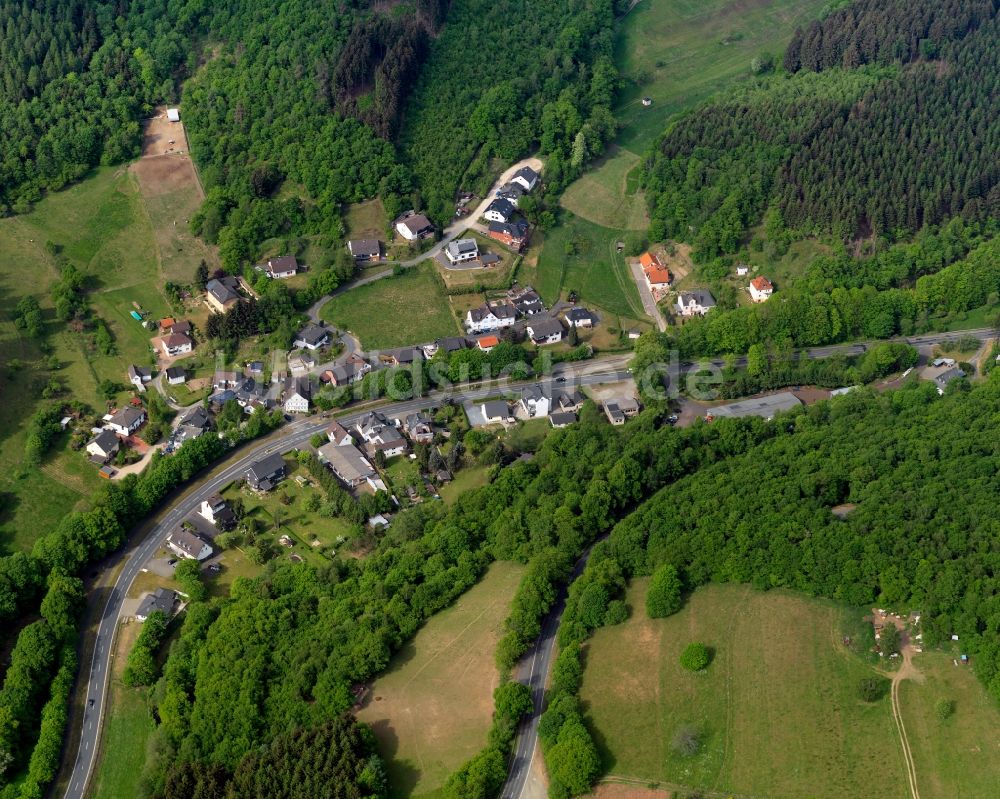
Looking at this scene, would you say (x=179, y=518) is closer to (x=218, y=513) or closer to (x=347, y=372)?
(x=218, y=513)

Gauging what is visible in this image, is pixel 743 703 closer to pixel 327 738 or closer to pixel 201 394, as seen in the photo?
pixel 327 738

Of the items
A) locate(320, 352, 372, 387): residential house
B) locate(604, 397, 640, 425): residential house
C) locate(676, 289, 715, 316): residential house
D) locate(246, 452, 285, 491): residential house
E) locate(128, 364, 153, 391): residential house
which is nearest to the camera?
locate(246, 452, 285, 491): residential house

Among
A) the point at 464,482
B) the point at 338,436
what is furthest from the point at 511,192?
the point at 464,482

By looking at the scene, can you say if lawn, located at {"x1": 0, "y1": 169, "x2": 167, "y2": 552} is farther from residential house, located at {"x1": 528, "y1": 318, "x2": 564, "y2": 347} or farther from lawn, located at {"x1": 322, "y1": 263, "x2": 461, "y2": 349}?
residential house, located at {"x1": 528, "y1": 318, "x2": 564, "y2": 347}

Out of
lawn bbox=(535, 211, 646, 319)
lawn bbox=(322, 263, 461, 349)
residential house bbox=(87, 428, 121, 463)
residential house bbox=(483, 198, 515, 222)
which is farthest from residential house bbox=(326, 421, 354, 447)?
residential house bbox=(483, 198, 515, 222)

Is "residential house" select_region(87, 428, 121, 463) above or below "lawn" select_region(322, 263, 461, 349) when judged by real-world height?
above

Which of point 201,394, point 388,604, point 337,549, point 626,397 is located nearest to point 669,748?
point 388,604
